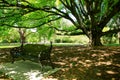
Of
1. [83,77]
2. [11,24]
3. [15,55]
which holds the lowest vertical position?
[83,77]

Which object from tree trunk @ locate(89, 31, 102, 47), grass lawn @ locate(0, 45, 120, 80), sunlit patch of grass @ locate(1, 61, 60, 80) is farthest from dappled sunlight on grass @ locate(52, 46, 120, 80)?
tree trunk @ locate(89, 31, 102, 47)

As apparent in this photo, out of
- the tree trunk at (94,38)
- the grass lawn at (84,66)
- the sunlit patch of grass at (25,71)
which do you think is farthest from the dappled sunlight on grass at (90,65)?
the tree trunk at (94,38)

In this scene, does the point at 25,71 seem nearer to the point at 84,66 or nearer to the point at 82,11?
the point at 84,66

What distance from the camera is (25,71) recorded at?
412 inches

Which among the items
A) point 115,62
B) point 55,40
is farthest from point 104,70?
point 55,40

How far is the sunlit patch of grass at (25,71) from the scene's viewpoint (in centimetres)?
962

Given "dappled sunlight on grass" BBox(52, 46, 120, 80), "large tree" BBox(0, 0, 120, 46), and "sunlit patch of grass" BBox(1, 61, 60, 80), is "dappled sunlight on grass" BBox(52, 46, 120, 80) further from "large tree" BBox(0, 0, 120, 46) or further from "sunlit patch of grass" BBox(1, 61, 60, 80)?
"large tree" BBox(0, 0, 120, 46)

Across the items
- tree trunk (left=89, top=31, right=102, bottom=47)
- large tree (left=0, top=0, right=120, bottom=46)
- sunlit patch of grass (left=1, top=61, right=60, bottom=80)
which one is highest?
large tree (left=0, top=0, right=120, bottom=46)

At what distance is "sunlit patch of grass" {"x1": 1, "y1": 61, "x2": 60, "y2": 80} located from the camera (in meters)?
9.62

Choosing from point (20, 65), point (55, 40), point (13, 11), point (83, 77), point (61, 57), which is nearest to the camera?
point (83, 77)

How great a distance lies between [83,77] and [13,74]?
3.18m

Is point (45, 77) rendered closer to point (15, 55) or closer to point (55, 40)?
point (15, 55)

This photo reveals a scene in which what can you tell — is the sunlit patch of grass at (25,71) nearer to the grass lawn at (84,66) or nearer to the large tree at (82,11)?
the grass lawn at (84,66)

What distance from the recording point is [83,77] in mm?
9195
